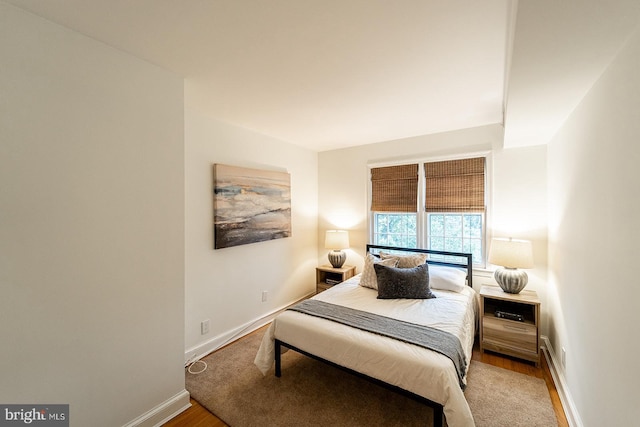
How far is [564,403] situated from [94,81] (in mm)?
→ 3909

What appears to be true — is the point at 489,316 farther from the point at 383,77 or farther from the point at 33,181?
the point at 33,181

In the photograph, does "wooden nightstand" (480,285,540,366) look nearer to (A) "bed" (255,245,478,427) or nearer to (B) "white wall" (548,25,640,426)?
(A) "bed" (255,245,478,427)

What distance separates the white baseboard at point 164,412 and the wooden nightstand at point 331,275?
216cm

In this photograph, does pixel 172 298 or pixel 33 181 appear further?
pixel 172 298

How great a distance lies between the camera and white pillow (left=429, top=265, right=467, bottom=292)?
2.74m

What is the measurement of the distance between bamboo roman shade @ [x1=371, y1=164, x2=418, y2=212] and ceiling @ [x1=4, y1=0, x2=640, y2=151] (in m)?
1.19

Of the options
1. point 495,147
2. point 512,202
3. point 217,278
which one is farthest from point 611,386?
point 217,278

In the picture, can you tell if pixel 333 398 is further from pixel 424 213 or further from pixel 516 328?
pixel 424 213

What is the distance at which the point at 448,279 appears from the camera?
9.12 ft

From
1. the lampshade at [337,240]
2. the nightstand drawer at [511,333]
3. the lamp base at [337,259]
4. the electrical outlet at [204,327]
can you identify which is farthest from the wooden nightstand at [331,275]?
the nightstand drawer at [511,333]

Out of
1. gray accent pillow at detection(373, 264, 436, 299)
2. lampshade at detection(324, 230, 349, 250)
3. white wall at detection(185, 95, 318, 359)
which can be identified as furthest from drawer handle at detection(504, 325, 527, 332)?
white wall at detection(185, 95, 318, 359)

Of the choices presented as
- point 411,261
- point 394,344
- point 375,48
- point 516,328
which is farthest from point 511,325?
point 375,48

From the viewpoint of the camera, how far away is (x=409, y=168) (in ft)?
11.5

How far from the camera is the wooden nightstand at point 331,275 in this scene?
3.65 m
